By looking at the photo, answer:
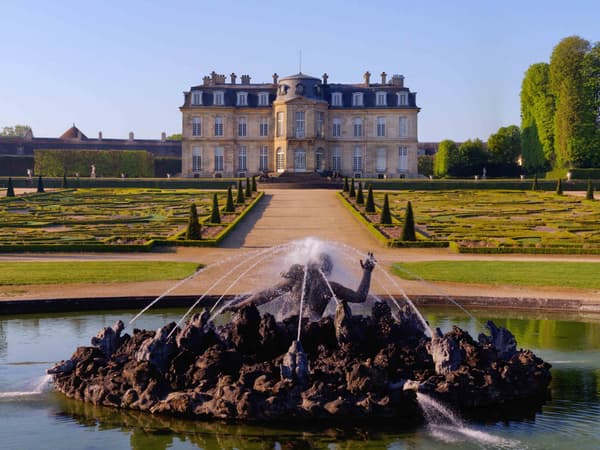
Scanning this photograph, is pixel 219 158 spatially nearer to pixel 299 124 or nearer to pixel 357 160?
pixel 299 124

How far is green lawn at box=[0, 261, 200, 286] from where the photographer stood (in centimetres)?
1928

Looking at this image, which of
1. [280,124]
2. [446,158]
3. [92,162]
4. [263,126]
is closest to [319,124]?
[280,124]

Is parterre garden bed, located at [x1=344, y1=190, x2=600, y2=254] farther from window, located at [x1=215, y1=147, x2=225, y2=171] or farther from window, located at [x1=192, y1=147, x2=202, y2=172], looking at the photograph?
window, located at [x1=192, y1=147, x2=202, y2=172]

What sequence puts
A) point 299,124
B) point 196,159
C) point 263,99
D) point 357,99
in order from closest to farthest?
point 299,124 → point 357,99 → point 263,99 → point 196,159

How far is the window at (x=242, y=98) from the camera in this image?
210 feet

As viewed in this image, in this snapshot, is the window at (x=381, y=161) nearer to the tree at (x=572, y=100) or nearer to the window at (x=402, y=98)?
the window at (x=402, y=98)

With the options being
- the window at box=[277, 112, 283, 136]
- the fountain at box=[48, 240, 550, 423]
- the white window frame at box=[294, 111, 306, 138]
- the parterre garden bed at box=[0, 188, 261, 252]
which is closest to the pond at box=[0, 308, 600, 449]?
the fountain at box=[48, 240, 550, 423]

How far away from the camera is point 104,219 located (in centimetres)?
3312

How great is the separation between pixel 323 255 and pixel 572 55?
1850 inches

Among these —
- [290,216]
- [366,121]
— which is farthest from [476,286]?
[366,121]

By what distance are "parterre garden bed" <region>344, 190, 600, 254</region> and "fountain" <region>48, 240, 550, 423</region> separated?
13911 millimetres

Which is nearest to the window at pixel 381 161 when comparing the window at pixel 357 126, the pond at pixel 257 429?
the window at pixel 357 126

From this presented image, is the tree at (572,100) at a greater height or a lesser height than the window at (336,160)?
greater

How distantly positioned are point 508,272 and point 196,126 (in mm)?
45400
